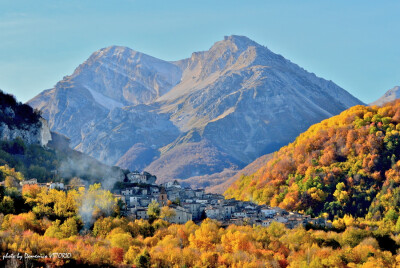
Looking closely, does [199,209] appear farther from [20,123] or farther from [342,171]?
[20,123]

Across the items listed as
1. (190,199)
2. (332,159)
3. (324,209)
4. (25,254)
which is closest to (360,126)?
(332,159)

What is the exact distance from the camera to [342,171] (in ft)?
477

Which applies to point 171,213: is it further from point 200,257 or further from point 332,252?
point 332,252

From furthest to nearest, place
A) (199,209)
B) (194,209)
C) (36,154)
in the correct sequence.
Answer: (36,154) < (199,209) < (194,209)

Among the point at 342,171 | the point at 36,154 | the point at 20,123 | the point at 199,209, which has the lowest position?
the point at 199,209

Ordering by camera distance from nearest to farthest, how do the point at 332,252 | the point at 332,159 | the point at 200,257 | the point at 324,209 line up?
the point at 200,257 < the point at 332,252 < the point at 324,209 < the point at 332,159

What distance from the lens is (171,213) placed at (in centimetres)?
9812

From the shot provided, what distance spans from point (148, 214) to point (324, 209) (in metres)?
49.3

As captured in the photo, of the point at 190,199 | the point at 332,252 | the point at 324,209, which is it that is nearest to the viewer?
the point at 332,252

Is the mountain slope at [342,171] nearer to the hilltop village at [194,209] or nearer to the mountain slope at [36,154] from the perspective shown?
the hilltop village at [194,209]

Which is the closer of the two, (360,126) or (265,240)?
(265,240)

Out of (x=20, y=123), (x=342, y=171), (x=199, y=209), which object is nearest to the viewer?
(x=199, y=209)

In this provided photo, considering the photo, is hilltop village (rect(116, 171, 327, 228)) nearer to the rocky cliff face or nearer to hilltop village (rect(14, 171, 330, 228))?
hilltop village (rect(14, 171, 330, 228))

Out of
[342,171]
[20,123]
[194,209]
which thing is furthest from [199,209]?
[20,123]
